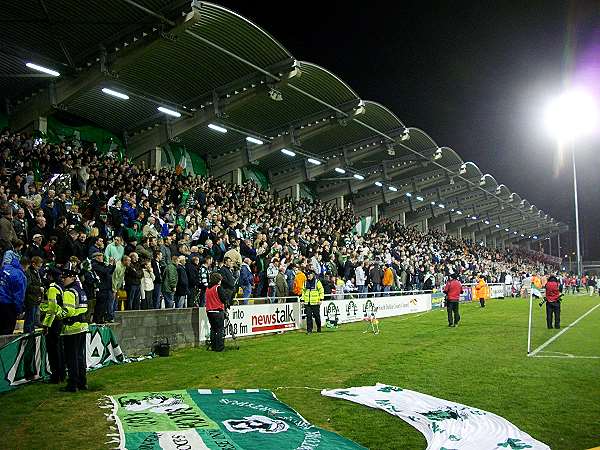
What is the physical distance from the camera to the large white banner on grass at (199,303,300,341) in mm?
17266

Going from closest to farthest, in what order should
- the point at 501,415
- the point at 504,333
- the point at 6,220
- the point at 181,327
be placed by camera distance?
1. the point at 501,415
2. the point at 6,220
3. the point at 181,327
4. the point at 504,333

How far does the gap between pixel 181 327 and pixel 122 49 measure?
1117 centimetres

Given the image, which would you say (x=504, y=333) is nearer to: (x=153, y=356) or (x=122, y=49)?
(x=153, y=356)

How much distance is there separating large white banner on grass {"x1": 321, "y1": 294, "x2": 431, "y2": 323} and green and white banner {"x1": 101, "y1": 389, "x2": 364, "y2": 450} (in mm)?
14378

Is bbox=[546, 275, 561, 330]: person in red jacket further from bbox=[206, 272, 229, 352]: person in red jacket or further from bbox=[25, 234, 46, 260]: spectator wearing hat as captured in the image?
bbox=[25, 234, 46, 260]: spectator wearing hat

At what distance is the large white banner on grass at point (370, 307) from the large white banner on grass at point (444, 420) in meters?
13.9

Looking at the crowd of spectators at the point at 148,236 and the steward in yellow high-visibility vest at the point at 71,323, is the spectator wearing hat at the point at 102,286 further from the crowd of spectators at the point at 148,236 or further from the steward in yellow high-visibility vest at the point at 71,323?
the steward in yellow high-visibility vest at the point at 71,323

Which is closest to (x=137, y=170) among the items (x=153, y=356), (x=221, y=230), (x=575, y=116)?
(x=221, y=230)

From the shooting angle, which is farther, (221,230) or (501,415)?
(221,230)

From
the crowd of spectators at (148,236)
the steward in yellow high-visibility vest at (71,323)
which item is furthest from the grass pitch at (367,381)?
the crowd of spectators at (148,236)

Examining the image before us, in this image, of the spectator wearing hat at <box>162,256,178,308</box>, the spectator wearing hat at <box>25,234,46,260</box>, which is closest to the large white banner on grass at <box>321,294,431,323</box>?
the spectator wearing hat at <box>162,256,178,308</box>

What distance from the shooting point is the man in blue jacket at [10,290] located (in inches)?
411

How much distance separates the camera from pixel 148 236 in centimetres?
1669

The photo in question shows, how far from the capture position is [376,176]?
142ft
